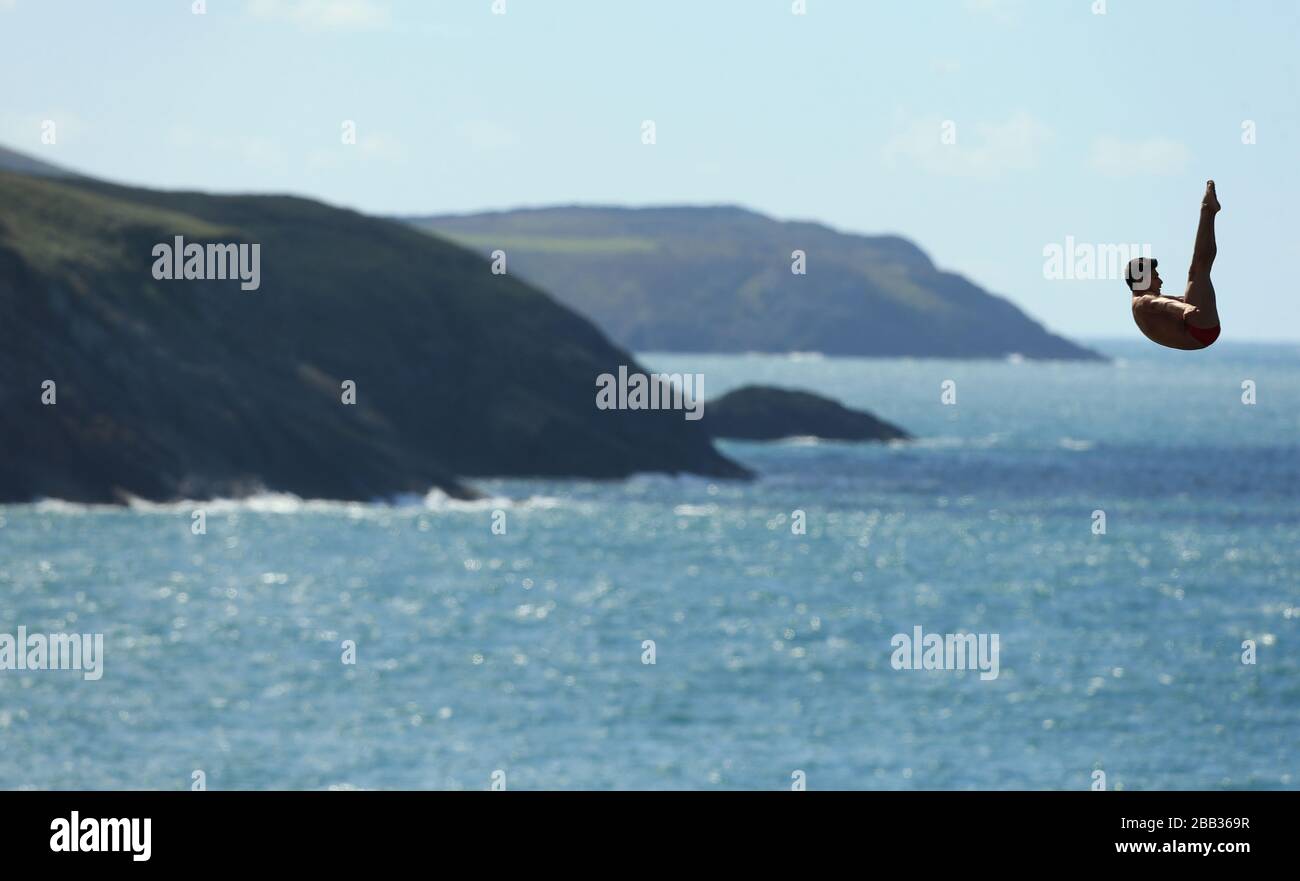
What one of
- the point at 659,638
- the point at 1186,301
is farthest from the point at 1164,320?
the point at 659,638

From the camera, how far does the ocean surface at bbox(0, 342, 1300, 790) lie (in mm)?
86688

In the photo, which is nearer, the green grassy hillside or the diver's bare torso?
the diver's bare torso

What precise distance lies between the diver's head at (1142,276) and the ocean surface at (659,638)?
71070mm

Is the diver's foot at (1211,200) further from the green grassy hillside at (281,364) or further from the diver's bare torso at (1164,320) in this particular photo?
the green grassy hillside at (281,364)

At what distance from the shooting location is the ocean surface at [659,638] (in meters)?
86.7

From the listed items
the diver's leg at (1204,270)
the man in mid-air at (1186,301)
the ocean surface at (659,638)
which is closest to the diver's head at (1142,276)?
the man in mid-air at (1186,301)

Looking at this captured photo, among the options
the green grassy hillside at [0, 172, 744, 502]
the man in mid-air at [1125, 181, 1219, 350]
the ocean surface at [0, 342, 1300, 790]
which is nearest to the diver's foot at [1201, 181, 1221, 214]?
the man in mid-air at [1125, 181, 1219, 350]

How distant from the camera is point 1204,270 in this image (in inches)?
377

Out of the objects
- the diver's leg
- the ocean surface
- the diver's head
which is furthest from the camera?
the ocean surface

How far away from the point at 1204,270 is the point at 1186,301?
6.4 inches

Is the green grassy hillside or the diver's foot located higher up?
the green grassy hillside

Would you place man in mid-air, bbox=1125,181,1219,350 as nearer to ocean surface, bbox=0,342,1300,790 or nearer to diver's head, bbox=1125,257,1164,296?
A: diver's head, bbox=1125,257,1164,296
